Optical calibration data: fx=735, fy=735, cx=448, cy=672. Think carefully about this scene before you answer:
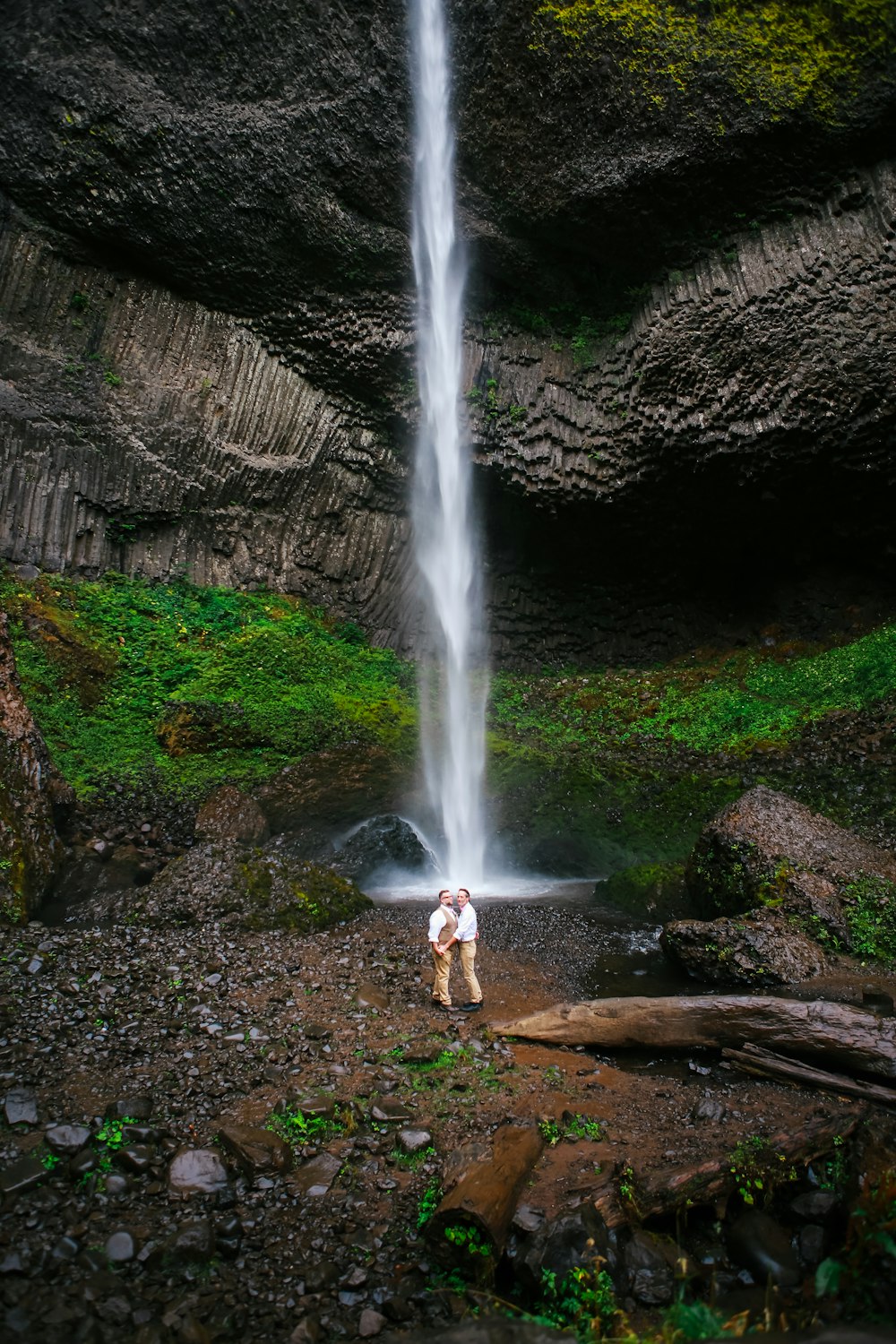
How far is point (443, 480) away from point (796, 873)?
35.6ft

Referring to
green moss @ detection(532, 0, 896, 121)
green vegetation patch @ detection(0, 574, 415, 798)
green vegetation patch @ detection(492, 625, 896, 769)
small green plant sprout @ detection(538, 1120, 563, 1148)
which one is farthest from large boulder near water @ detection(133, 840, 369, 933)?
green moss @ detection(532, 0, 896, 121)

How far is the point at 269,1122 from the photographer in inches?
138

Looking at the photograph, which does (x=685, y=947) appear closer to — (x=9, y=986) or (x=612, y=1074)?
(x=612, y=1074)

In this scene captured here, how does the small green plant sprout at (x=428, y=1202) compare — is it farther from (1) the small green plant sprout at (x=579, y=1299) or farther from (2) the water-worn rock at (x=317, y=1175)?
(1) the small green plant sprout at (x=579, y=1299)

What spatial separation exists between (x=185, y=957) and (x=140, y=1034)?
1.05 m

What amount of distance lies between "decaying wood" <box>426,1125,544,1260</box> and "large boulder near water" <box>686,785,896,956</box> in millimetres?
3503

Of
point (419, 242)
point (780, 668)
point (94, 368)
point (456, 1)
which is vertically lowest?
point (780, 668)

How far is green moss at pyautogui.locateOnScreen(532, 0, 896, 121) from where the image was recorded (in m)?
11.9

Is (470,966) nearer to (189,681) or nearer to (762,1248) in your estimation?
(762,1248)

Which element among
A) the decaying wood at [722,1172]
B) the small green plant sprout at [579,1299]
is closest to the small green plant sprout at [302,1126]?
the small green plant sprout at [579,1299]

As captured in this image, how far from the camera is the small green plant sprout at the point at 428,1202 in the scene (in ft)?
9.45

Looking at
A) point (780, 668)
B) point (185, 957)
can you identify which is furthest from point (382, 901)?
point (780, 668)

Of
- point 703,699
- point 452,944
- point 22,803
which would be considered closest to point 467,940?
point 452,944

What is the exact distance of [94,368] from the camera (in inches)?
530
